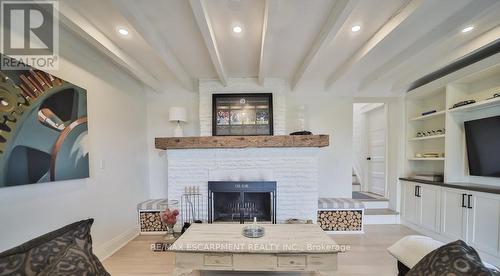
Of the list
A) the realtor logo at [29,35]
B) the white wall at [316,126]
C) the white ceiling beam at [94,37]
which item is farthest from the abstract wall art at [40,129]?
the white wall at [316,126]

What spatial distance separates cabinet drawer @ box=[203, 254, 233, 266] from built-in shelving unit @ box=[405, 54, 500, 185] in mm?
3164

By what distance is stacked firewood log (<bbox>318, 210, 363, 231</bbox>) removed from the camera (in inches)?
125

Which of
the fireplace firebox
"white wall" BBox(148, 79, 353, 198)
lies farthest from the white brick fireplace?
"white wall" BBox(148, 79, 353, 198)

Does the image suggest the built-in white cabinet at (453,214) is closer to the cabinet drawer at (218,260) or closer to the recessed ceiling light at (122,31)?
the cabinet drawer at (218,260)

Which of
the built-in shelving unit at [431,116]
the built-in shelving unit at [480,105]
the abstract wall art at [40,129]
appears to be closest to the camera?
the abstract wall art at [40,129]

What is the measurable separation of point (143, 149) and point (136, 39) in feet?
6.60

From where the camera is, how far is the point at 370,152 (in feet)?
15.9

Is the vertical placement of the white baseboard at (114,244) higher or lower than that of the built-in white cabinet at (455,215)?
lower

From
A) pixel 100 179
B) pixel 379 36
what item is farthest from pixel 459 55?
pixel 100 179

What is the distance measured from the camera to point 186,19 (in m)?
1.88

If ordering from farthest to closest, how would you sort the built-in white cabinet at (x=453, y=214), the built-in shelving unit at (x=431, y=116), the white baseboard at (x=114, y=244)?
the built-in shelving unit at (x=431, y=116) < the built-in white cabinet at (x=453, y=214) < the white baseboard at (x=114, y=244)

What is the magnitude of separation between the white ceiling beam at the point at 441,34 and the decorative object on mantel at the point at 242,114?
177 centimetres

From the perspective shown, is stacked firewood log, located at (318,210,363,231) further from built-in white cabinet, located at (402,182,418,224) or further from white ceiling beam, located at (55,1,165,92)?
white ceiling beam, located at (55,1,165,92)

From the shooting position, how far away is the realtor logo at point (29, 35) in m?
1.49
